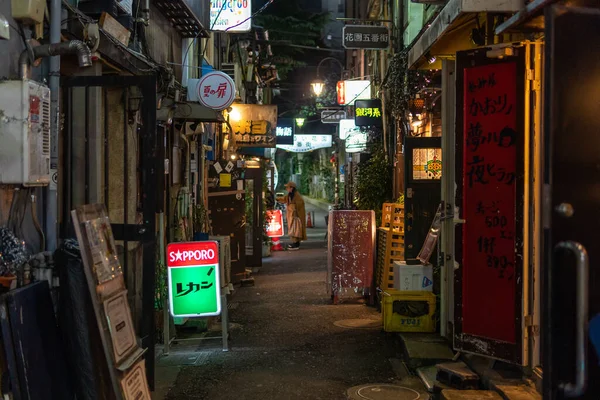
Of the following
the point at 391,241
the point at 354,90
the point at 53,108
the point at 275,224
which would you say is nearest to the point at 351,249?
the point at 391,241

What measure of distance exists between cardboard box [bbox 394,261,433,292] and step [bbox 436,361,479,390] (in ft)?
7.66

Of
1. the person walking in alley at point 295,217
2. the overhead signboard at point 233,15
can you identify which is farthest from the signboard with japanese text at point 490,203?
the person walking in alley at point 295,217

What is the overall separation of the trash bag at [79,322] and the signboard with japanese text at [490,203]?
12.6ft

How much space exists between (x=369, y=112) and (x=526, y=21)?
11.5 meters

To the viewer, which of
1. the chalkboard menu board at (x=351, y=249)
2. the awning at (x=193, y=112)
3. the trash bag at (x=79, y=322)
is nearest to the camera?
the trash bag at (x=79, y=322)

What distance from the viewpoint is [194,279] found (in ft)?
28.5

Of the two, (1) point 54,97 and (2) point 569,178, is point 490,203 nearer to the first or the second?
(2) point 569,178

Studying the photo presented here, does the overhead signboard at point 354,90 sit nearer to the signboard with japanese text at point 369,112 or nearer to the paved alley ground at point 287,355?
the signboard with japanese text at point 369,112

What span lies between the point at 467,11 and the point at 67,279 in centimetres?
424

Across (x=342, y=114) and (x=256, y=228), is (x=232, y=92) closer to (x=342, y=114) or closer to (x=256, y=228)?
(x=256, y=228)

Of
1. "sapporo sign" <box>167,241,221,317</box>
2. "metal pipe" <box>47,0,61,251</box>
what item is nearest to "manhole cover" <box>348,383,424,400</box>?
"sapporo sign" <box>167,241,221,317</box>

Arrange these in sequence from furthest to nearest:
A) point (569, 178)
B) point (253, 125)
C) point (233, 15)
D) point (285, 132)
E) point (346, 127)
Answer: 1. point (285, 132)
2. point (346, 127)
3. point (253, 125)
4. point (233, 15)
5. point (569, 178)

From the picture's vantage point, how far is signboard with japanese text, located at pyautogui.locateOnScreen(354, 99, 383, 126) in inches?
667

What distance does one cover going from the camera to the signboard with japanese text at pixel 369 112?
1695 centimetres
